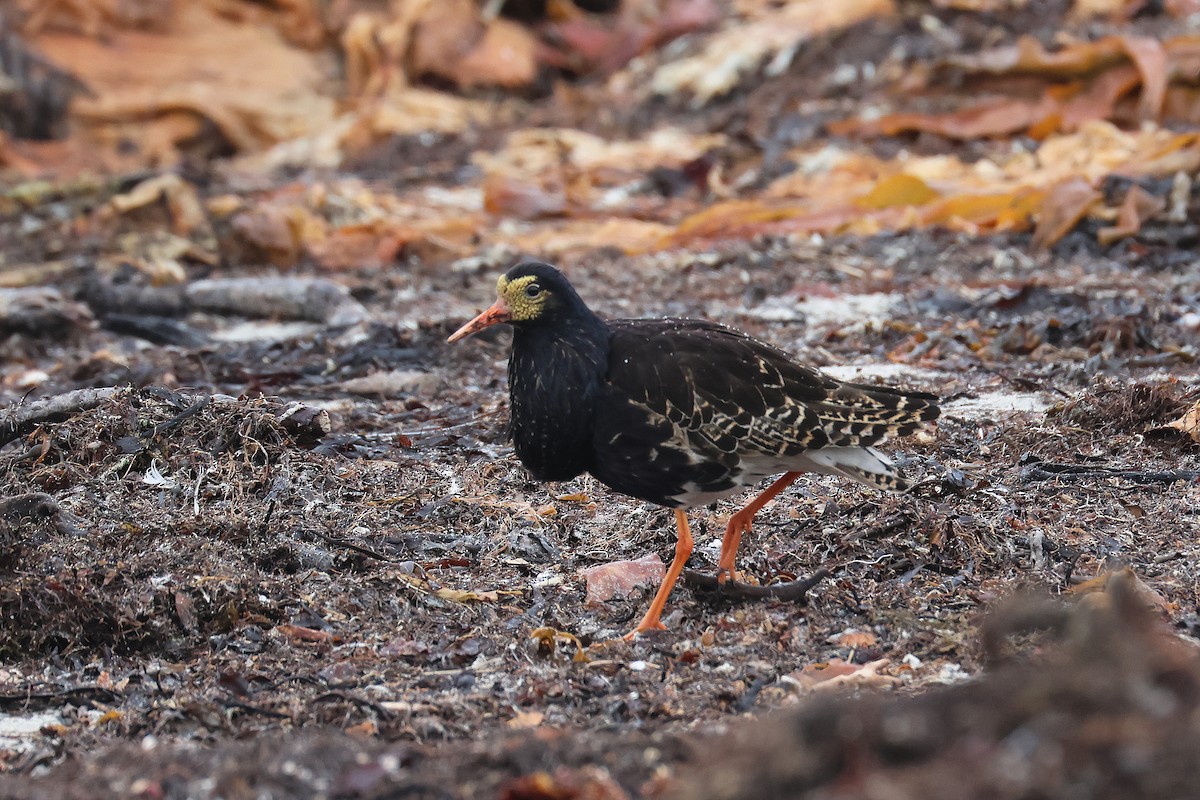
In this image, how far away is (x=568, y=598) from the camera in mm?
4734

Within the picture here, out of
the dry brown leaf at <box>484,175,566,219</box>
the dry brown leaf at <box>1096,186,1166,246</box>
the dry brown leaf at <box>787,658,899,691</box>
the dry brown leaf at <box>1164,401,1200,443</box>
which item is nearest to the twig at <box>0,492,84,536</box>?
the dry brown leaf at <box>787,658,899,691</box>

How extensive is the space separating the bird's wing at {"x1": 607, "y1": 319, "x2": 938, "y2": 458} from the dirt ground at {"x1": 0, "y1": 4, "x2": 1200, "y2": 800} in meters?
0.46

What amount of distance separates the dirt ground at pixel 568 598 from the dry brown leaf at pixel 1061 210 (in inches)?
68.7

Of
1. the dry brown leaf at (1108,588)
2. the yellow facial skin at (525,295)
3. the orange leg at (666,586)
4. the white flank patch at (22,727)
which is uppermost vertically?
the yellow facial skin at (525,295)

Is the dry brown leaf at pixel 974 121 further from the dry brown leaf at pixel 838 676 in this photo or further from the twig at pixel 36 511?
the twig at pixel 36 511

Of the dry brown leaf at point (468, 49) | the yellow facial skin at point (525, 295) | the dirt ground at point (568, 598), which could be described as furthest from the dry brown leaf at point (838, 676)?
the dry brown leaf at point (468, 49)

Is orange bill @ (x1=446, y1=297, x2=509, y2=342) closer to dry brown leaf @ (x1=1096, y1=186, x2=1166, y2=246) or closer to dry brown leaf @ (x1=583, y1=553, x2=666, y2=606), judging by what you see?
dry brown leaf @ (x1=583, y1=553, x2=666, y2=606)

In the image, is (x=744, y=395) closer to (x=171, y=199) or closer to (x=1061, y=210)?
(x=1061, y=210)

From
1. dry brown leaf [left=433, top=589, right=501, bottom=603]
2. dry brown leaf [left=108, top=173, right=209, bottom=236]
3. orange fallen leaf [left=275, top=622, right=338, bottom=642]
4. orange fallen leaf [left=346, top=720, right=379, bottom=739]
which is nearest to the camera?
orange fallen leaf [left=346, top=720, right=379, bottom=739]

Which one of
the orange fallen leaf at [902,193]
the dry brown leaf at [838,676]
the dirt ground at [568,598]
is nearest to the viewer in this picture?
the dirt ground at [568,598]

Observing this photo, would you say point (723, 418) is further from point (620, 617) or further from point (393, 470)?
point (393, 470)

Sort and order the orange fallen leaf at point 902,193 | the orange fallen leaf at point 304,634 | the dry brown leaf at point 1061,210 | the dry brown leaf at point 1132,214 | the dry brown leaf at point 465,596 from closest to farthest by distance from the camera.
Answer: the orange fallen leaf at point 304,634 → the dry brown leaf at point 465,596 → the dry brown leaf at point 1132,214 → the dry brown leaf at point 1061,210 → the orange fallen leaf at point 902,193

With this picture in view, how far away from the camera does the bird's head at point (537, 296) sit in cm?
468

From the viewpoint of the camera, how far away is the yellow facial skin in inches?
184
